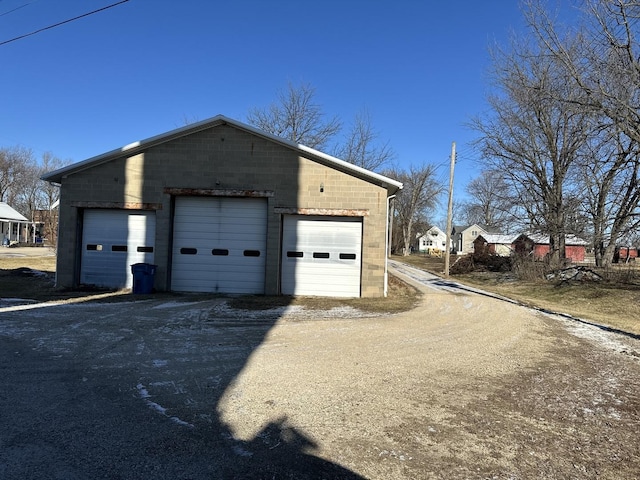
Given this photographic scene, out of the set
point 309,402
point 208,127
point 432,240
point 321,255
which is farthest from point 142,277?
point 432,240

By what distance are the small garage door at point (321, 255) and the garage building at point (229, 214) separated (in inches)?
1.2

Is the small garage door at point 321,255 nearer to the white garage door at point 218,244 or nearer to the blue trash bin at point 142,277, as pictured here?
the white garage door at point 218,244

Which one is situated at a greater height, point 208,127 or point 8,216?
point 208,127

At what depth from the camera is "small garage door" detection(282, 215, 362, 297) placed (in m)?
14.1

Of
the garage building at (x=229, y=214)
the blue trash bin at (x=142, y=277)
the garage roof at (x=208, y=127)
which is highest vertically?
the garage roof at (x=208, y=127)

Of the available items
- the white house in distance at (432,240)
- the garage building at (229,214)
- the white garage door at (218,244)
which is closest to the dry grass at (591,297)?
the garage building at (229,214)

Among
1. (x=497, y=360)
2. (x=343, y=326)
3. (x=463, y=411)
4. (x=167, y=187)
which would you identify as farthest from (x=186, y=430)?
(x=167, y=187)

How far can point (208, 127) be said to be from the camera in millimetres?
14164

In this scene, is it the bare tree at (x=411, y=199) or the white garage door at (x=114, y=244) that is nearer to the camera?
the white garage door at (x=114, y=244)

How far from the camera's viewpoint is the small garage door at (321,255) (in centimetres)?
1410

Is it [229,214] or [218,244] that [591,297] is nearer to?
[229,214]

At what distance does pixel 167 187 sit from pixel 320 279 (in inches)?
220

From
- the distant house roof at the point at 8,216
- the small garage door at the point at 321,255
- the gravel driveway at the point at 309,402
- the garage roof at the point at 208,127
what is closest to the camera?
the gravel driveway at the point at 309,402

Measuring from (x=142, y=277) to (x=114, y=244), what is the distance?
1955 millimetres
